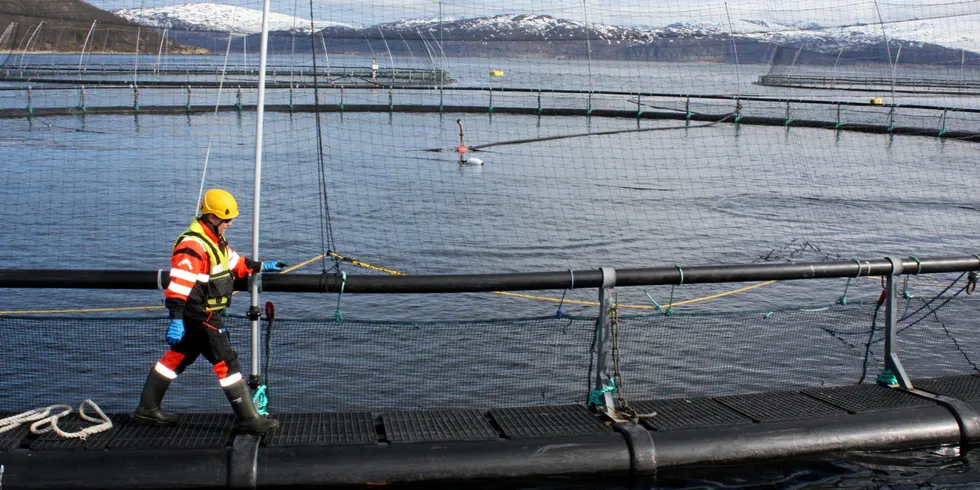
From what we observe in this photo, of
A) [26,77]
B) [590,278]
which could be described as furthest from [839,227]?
[26,77]

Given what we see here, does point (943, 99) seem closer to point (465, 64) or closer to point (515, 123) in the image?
point (515, 123)

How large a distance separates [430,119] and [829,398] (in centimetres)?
4010

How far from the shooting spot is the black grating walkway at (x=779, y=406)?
7.45 meters

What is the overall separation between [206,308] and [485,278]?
6.75ft

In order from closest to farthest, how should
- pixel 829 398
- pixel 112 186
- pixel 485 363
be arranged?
1. pixel 829 398
2. pixel 485 363
3. pixel 112 186

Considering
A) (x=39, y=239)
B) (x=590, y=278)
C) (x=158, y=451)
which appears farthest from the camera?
(x=39, y=239)

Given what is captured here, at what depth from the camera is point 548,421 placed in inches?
284

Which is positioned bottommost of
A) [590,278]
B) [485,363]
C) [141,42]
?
[485,363]

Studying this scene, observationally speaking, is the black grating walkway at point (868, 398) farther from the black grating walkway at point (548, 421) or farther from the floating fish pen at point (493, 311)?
the black grating walkway at point (548, 421)

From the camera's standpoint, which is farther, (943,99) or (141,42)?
(141,42)

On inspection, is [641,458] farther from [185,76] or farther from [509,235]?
[185,76]

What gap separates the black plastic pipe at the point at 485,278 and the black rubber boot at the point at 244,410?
0.77m

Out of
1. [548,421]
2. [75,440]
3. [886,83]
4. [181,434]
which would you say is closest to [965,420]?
[548,421]

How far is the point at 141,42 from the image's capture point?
9275cm
